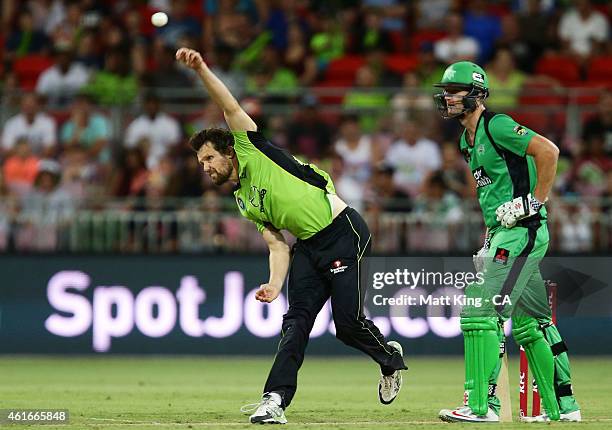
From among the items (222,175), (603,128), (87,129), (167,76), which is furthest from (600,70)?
(222,175)

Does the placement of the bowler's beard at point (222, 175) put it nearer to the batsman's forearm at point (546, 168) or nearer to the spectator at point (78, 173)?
the batsman's forearm at point (546, 168)

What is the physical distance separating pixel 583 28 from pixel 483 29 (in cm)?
152

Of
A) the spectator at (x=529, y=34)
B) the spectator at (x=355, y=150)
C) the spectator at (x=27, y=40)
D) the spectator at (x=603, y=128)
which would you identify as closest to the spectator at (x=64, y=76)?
the spectator at (x=27, y=40)

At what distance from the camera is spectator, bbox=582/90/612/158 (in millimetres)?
17469

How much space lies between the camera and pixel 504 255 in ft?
30.2

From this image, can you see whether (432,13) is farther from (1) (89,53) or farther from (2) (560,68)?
(1) (89,53)

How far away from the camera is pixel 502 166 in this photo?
9.31m

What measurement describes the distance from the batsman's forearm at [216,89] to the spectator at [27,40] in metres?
12.7

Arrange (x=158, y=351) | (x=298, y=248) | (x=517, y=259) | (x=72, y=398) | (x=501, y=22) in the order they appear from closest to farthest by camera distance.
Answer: (x=517, y=259) < (x=298, y=248) < (x=72, y=398) < (x=158, y=351) < (x=501, y=22)

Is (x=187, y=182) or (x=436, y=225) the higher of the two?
(x=187, y=182)

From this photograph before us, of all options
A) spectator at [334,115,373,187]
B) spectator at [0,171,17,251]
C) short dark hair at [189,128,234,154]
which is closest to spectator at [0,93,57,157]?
spectator at [0,171,17,251]

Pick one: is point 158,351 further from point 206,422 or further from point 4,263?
point 206,422

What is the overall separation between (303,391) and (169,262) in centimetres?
436

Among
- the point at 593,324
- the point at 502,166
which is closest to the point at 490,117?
the point at 502,166
